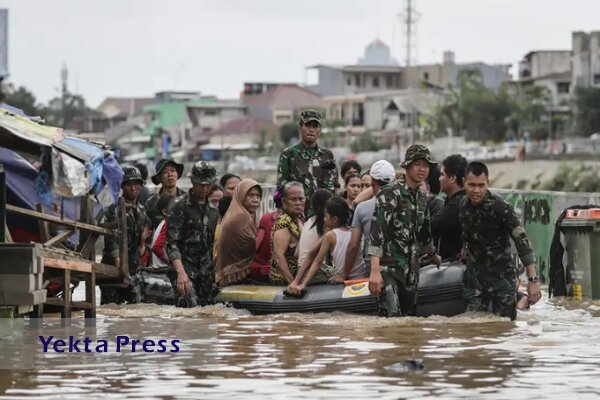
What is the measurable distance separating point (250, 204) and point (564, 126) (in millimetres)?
101883

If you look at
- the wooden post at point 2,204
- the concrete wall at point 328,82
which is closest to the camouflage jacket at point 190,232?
the wooden post at point 2,204

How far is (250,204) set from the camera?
712 inches

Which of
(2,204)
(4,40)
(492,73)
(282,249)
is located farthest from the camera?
(492,73)

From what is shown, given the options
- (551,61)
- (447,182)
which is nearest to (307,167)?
(447,182)

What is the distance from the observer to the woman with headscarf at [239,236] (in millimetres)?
18094

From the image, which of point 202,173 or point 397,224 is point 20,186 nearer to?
point 202,173

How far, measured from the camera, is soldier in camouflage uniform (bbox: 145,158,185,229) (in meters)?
19.7

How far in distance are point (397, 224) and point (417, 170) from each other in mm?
530

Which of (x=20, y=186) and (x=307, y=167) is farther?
(x=307, y=167)

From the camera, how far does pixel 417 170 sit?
51.5ft

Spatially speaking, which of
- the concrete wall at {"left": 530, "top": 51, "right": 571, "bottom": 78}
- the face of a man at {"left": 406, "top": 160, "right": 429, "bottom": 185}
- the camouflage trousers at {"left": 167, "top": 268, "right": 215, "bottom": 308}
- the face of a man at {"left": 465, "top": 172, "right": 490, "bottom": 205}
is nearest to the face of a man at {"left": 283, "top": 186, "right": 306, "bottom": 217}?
the camouflage trousers at {"left": 167, "top": 268, "right": 215, "bottom": 308}

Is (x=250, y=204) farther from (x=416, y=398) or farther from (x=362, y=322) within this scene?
(x=416, y=398)

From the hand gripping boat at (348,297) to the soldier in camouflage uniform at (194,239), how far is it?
283mm

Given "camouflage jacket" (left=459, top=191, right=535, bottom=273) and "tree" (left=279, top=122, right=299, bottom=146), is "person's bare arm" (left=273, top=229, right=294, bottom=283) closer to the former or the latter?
"camouflage jacket" (left=459, top=191, right=535, bottom=273)
